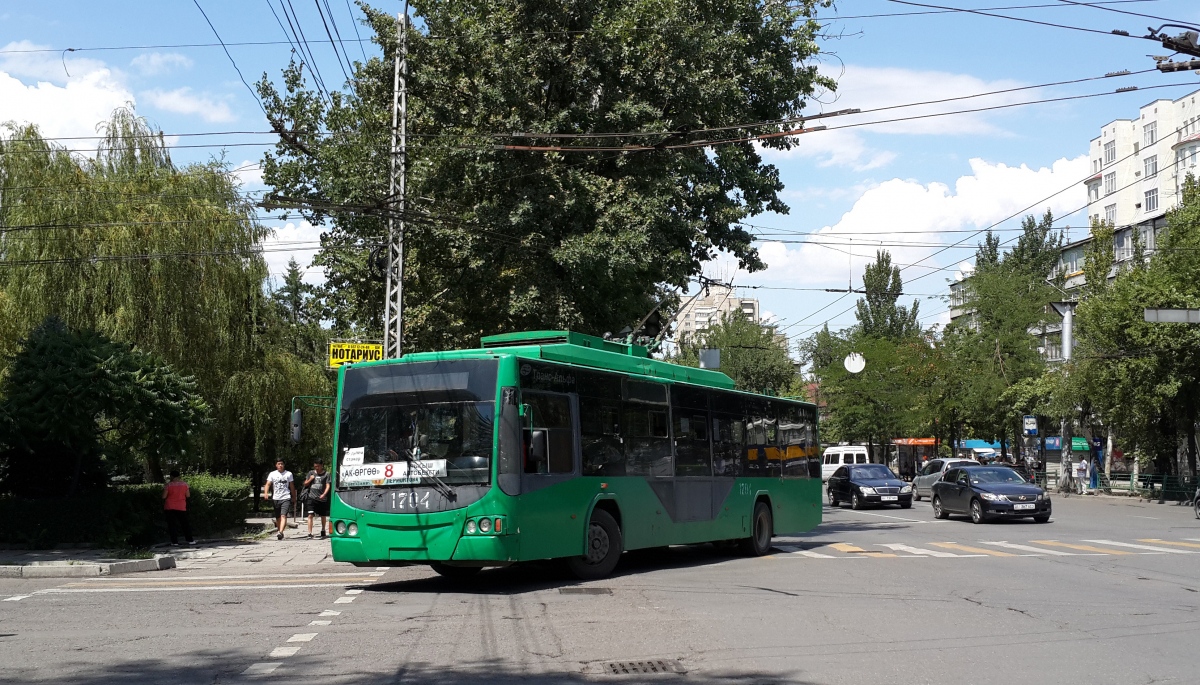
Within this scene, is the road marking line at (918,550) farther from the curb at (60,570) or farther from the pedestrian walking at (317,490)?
the curb at (60,570)

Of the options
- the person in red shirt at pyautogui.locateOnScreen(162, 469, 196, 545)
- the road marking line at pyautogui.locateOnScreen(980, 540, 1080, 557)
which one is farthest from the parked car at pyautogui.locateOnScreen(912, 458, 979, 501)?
the person in red shirt at pyautogui.locateOnScreen(162, 469, 196, 545)

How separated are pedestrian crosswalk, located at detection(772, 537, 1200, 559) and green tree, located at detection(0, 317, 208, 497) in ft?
38.3

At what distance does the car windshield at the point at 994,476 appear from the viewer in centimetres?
2955

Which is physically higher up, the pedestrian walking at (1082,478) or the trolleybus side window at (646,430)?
the trolleybus side window at (646,430)

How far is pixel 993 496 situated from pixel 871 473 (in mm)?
10751

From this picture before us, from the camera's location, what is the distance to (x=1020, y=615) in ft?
37.9

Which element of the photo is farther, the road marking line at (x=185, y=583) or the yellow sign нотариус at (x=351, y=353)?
the yellow sign нотариус at (x=351, y=353)

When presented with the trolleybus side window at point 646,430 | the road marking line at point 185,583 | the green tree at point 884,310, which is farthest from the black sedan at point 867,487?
the green tree at point 884,310

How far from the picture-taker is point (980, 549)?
2117cm

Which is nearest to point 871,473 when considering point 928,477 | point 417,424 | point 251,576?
point 928,477

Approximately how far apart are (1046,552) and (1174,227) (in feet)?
86.7

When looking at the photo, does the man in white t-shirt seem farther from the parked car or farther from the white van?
the white van

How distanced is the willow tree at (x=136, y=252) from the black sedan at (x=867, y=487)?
2042 centimetres

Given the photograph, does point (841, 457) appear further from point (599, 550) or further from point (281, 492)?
point (599, 550)
